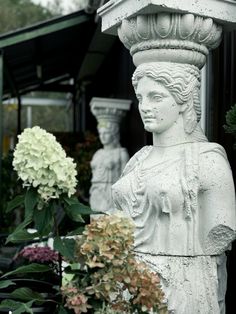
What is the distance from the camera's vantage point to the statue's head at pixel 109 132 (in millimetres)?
7781

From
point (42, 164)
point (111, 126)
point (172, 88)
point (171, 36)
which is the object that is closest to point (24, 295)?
point (42, 164)

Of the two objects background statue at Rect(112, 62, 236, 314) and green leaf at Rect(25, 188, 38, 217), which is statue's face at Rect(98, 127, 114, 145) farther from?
green leaf at Rect(25, 188, 38, 217)

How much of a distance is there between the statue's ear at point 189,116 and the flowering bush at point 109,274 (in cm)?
93

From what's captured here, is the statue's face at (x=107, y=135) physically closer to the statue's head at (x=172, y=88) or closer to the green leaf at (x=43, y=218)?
the statue's head at (x=172, y=88)

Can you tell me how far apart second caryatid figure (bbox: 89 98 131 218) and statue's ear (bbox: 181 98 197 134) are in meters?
4.50

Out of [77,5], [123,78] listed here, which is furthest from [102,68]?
[77,5]

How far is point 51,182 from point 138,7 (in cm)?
95

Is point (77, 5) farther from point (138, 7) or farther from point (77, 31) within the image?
point (138, 7)

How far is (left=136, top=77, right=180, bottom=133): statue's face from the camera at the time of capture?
10.2 ft

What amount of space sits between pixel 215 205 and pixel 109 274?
836 millimetres

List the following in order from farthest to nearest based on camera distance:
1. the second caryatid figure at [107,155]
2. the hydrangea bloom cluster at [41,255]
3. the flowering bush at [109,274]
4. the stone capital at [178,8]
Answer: the second caryatid figure at [107,155] → the hydrangea bloom cluster at [41,255] → the stone capital at [178,8] → the flowering bush at [109,274]

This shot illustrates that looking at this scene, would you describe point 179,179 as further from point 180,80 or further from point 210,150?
point 180,80

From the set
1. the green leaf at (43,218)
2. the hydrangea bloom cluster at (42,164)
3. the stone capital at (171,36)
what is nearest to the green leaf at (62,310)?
the green leaf at (43,218)

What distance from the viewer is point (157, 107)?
310 centimetres
